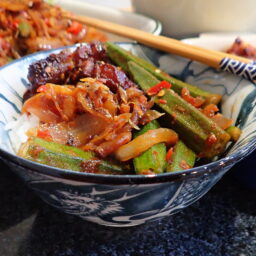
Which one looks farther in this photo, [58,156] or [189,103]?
[189,103]

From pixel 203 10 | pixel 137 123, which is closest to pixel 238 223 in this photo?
pixel 137 123

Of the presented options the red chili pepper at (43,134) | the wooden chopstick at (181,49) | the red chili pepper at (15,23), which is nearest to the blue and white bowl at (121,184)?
the red chili pepper at (43,134)

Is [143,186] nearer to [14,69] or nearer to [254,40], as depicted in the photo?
[14,69]

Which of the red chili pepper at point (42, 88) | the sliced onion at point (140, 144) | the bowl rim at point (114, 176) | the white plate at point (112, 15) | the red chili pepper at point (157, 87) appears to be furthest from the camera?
the white plate at point (112, 15)

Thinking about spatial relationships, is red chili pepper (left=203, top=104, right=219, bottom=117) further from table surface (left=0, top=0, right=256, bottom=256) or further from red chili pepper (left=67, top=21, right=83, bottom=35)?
red chili pepper (left=67, top=21, right=83, bottom=35)

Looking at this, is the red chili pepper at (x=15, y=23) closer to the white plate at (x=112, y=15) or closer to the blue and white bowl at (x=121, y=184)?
the white plate at (x=112, y=15)

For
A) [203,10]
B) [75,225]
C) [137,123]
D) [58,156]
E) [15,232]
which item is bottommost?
[15,232]

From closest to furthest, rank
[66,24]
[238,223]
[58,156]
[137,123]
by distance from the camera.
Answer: [58,156] < [137,123] < [238,223] < [66,24]
